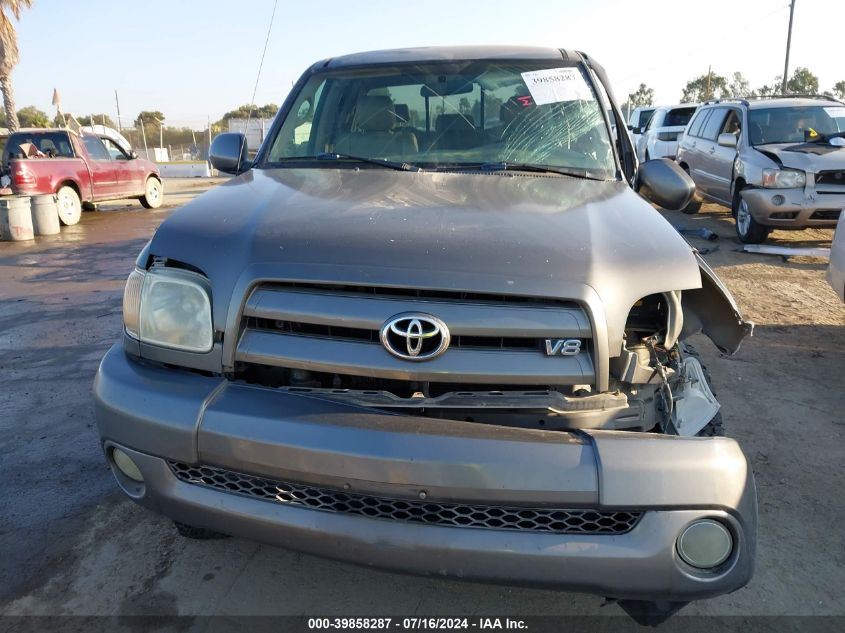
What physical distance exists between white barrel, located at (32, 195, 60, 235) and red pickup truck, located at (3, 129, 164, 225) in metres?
0.89

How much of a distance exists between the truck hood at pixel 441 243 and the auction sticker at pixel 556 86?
890mm

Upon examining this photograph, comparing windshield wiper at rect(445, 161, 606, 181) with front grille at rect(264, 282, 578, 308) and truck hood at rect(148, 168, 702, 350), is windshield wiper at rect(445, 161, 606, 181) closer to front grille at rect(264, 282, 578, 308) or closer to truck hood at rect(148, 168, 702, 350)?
truck hood at rect(148, 168, 702, 350)

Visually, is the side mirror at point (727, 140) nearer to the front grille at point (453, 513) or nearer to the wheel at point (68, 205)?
the front grille at point (453, 513)

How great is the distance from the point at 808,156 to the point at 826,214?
75 cm

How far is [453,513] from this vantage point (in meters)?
1.82

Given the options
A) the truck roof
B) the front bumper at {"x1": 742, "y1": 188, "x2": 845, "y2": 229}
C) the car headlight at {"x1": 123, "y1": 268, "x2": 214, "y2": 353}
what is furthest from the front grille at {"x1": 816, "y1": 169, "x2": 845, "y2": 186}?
the car headlight at {"x1": 123, "y1": 268, "x2": 214, "y2": 353}

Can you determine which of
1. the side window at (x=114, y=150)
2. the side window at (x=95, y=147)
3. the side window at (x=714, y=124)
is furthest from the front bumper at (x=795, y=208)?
the side window at (x=114, y=150)

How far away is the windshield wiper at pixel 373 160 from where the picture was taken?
3063 mm

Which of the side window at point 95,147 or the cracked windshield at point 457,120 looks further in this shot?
the side window at point 95,147

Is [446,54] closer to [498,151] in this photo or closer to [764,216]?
[498,151]

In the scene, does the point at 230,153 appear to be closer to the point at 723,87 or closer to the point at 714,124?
Result: the point at 714,124

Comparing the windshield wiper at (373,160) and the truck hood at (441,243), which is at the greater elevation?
the windshield wiper at (373,160)

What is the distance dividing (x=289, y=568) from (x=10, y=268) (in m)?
7.64

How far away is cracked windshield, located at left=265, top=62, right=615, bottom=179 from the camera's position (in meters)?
3.14
